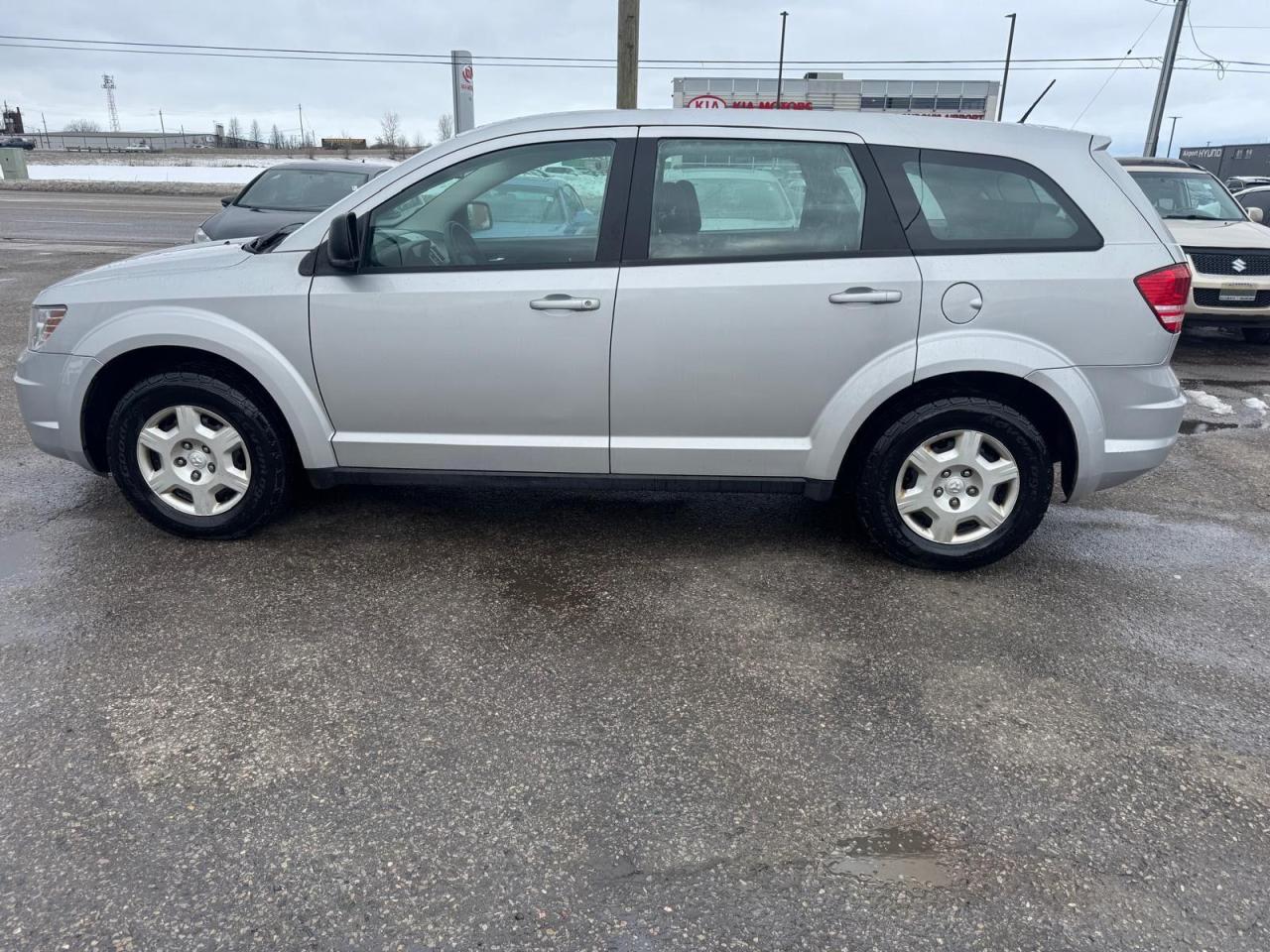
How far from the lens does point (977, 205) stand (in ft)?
12.8

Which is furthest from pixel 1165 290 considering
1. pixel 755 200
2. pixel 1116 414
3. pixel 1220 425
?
pixel 1220 425

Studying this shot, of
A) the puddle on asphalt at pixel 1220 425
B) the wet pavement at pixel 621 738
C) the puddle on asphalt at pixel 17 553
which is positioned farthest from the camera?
the puddle on asphalt at pixel 1220 425

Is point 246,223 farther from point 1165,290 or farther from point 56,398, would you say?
point 1165,290

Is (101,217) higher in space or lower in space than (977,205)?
lower

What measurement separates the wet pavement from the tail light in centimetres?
118

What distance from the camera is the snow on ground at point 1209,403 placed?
281 inches

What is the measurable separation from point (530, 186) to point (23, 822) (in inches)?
113

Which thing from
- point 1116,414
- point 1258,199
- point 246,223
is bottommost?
point 1116,414

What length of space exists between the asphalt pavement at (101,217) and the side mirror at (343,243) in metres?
14.2

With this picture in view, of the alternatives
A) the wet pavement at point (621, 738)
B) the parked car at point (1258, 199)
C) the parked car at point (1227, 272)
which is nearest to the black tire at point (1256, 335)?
the parked car at point (1227, 272)

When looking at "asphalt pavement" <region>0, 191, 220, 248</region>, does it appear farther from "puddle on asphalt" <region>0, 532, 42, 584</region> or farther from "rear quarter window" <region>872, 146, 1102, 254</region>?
"rear quarter window" <region>872, 146, 1102, 254</region>

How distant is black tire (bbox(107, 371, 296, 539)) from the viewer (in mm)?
4152

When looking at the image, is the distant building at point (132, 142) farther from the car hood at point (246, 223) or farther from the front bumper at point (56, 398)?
the front bumper at point (56, 398)

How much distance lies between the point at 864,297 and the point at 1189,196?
27.3 ft
